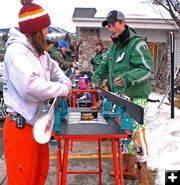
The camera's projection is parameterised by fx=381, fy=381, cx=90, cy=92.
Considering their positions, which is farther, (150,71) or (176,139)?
(176,139)

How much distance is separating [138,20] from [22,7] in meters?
11.2

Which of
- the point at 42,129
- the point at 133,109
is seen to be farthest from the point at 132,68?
the point at 42,129

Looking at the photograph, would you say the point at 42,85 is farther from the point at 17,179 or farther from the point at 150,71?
the point at 150,71

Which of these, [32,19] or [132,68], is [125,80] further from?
[32,19]

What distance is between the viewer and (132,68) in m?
4.08

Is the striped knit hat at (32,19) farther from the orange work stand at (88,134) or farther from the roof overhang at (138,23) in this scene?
the roof overhang at (138,23)

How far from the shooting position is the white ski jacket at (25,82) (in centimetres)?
272

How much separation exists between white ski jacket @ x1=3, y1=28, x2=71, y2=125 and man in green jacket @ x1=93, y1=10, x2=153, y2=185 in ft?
3.53

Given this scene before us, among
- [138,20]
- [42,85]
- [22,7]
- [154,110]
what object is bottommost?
[154,110]

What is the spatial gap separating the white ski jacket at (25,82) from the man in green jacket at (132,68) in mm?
1075

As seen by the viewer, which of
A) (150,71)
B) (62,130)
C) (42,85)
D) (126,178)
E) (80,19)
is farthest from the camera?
(80,19)

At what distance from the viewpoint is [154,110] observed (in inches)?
392

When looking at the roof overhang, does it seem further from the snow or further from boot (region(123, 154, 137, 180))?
boot (region(123, 154, 137, 180))

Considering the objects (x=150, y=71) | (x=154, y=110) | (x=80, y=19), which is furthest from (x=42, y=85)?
(x=80, y=19)
